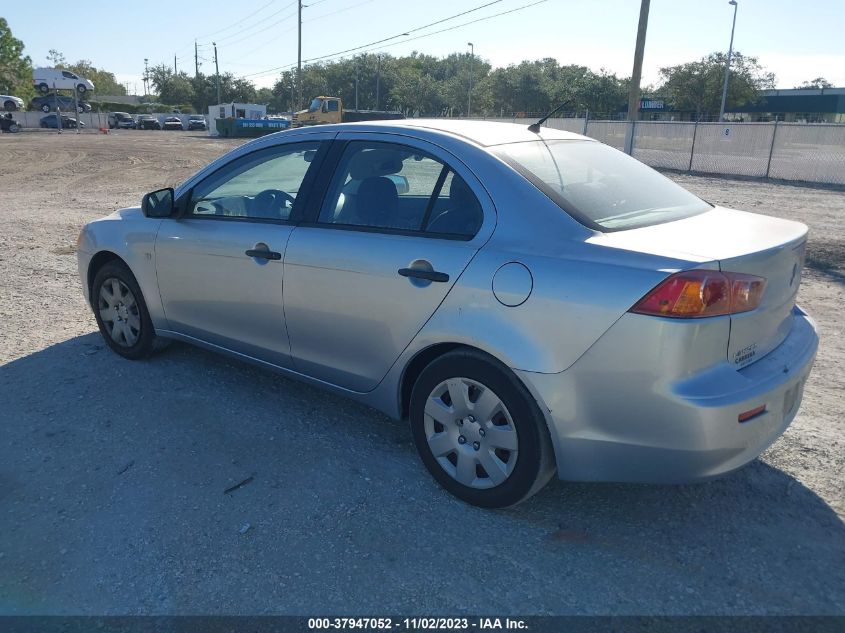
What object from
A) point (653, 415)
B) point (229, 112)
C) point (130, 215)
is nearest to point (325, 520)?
point (653, 415)

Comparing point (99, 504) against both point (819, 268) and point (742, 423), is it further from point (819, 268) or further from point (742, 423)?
point (819, 268)

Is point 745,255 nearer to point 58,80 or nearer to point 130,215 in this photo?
point 130,215

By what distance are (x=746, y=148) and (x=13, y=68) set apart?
65130 mm

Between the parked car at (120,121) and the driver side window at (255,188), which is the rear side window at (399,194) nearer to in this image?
the driver side window at (255,188)

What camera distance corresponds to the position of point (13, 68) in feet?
206

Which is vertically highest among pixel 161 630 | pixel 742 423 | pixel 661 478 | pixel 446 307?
pixel 446 307

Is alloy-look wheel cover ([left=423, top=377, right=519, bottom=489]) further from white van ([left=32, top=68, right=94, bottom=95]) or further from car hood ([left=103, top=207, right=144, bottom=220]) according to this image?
white van ([left=32, top=68, right=94, bottom=95])

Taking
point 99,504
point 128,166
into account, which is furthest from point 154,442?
point 128,166

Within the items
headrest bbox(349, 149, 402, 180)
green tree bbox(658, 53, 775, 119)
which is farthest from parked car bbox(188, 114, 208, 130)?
→ headrest bbox(349, 149, 402, 180)

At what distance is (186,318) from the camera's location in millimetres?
4434

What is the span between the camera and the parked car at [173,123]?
64.2 m

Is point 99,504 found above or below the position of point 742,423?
below

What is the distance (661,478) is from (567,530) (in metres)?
0.53

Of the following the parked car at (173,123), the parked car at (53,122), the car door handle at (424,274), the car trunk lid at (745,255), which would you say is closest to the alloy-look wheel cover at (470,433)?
the car door handle at (424,274)
